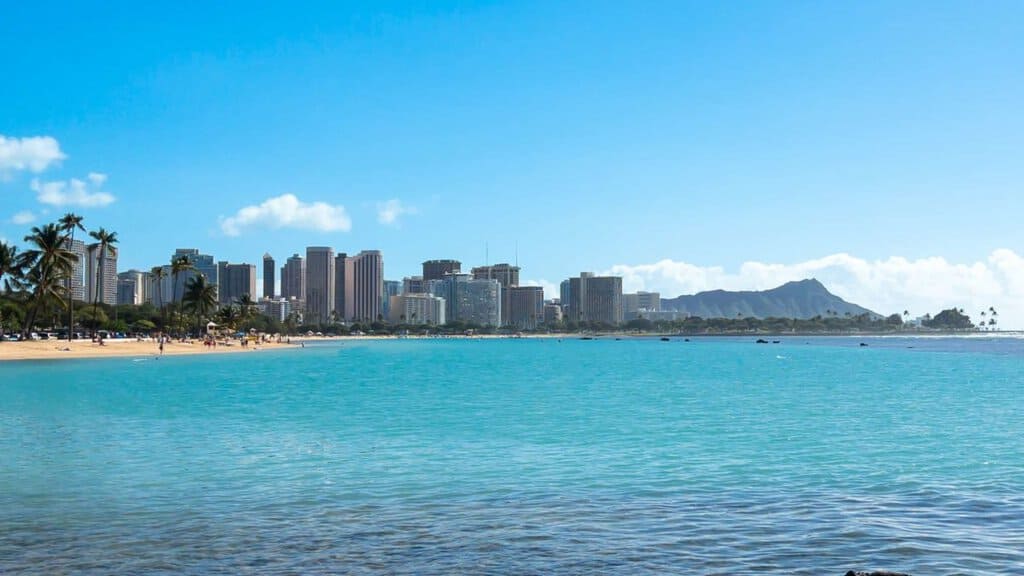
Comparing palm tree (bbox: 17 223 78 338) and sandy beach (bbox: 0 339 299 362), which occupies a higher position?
palm tree (bbox: 17 223 78 338)

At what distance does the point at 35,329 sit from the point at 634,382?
115 metres

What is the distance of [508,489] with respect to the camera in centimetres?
1681

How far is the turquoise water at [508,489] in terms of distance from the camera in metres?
11.6

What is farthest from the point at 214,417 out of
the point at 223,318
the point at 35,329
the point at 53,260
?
the point at 223,318

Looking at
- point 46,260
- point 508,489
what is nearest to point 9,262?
point 46,260

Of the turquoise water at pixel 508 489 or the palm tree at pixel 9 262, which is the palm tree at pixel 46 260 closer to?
the palm tree at pixel 9 262

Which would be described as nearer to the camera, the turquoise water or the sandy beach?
the turquoise water

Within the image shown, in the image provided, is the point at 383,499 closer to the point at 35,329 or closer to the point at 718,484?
the point at 718,484

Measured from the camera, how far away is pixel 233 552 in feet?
38.7

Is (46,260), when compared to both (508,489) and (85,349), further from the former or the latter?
(508,489)

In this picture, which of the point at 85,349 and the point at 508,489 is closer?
the point at 508,489

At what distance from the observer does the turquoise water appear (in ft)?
37.9

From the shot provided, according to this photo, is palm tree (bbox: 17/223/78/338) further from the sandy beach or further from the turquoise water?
the turquoise water

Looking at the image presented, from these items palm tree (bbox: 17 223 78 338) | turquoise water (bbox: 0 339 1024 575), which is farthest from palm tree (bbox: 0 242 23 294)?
turquoise water (bbox: 0 339 1024 575)
